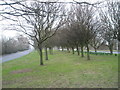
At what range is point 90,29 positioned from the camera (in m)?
18.7

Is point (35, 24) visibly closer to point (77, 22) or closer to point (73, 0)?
point (77, 22)

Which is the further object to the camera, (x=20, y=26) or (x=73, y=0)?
(x=20, y=26)

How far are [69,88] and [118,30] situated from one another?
877cm

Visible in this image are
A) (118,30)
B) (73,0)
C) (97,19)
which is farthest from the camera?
(97,19)

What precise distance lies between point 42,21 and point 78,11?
682 cm

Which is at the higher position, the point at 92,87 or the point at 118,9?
the point at 118,9

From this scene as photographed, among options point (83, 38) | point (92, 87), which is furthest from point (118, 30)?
point (92, 87)

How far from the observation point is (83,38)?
59.5 ft

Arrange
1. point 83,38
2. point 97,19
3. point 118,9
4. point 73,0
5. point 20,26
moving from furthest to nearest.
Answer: point 97,19, point 83,38, point 20,26, point 118,9, point 73,0

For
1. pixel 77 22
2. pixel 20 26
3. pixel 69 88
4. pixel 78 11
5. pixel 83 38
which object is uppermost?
pixel 78 11

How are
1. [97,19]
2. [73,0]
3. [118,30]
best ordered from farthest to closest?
[97,19], [118,30], [73,0]

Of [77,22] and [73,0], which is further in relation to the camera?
[77,22]

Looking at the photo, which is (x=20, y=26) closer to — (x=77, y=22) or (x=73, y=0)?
(x=77, y=22)

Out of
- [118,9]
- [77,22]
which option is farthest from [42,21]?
[118,9]
